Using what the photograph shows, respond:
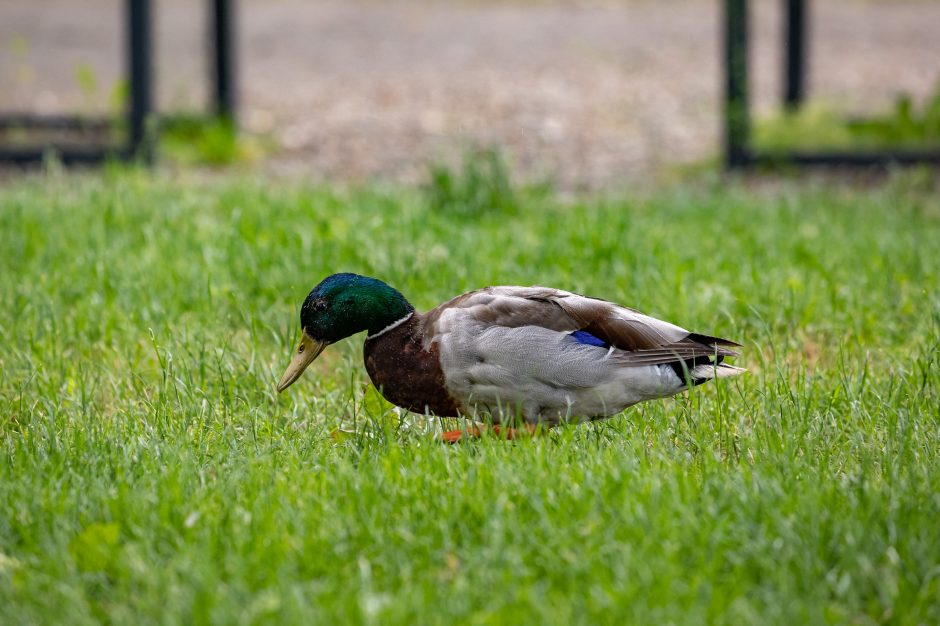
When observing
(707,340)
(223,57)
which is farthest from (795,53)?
(707,340)

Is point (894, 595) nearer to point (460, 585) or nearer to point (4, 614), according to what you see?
point (460, 585)

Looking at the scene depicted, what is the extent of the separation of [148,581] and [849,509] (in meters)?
1.60

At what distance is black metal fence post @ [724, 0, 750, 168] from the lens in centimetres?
801

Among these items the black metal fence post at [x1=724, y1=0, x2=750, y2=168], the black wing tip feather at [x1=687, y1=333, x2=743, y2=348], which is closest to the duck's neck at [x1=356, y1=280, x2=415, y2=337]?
the black wing tip feather at [x1=687, y1=333, x2=743, y2=348]

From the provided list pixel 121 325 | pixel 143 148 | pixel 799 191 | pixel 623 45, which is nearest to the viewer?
pixel 121 325

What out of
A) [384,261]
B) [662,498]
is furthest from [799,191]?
[662,498]

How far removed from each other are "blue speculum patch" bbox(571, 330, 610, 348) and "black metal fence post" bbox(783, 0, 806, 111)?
19.8 feet

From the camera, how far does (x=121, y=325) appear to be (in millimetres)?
4598

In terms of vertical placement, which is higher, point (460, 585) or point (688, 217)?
point (688, 217)

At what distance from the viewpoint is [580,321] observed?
3539 mm

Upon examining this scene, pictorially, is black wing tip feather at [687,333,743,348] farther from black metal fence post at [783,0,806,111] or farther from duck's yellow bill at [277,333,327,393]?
black metal fence post at [783,0,806,111]

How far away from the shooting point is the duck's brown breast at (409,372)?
3.52 metres

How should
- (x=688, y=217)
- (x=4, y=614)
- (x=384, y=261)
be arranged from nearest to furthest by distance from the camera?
(x=4, y=614), (x=384, y=261), (x=688, y=217)

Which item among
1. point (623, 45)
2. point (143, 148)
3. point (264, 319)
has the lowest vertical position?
point (264, 319)
